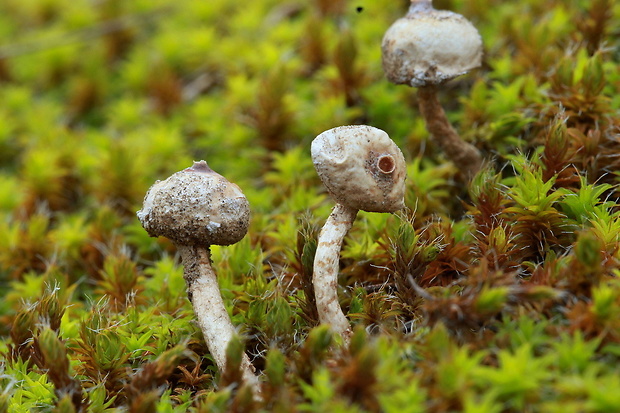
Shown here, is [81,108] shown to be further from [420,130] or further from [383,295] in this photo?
[383,295]

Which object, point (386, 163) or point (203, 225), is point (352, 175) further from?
point (203, 225)

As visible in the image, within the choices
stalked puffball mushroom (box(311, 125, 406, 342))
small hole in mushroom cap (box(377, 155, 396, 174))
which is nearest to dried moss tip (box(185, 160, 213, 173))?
stalked puffball mushroom (box(311, 125, 406, 342))

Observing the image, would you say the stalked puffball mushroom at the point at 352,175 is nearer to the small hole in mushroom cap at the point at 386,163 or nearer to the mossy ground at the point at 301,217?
the small hole in mushroom cap at the point at 386,163

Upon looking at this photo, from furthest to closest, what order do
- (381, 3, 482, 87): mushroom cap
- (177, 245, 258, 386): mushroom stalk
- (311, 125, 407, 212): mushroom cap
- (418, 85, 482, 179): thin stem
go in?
(418, 85, 482, 179): thin stem
(381, 3, 482, 87): mushroom cap
(177, 245, 258, 386): mushroom stalk
(311, 125, 407, 212): mushroom cap

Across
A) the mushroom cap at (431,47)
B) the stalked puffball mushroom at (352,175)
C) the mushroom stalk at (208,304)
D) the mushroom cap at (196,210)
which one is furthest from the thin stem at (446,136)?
the mushroom stalk at (208,304)

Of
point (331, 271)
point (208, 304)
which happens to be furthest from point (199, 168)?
point (331, 271)

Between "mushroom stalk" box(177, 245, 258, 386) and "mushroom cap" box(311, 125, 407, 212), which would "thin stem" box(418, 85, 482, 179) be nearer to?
"mushroom cap" box(311, 125, 407, 212)

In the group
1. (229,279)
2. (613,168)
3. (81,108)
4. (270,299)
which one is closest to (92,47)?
(81,108)
